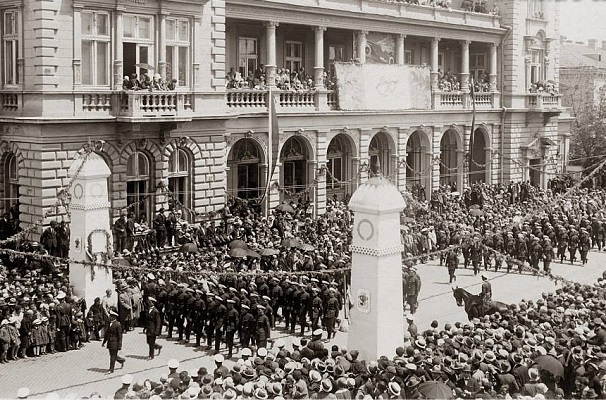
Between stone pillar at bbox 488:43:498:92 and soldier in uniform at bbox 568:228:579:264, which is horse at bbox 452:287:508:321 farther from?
stone pillar at bbox 488:43:498:92

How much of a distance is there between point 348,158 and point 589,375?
26639mm

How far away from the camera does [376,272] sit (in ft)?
58.1

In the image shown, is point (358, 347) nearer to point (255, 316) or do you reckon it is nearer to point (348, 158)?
point (255, 316)

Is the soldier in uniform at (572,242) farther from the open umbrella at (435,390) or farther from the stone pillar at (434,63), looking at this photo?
the open umbrella at (435,390)

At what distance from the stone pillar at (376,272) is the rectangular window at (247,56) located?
68.7 ft

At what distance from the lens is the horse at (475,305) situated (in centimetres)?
2244

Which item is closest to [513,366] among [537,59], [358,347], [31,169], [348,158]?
[358,347]

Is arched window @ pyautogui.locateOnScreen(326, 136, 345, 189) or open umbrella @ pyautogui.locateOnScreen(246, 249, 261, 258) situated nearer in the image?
open umbrella @ pyautogui.locateOnScreen(246, 249, 261, 258)

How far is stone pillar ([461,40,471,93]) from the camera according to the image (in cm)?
4756

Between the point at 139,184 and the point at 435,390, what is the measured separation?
63.2ft

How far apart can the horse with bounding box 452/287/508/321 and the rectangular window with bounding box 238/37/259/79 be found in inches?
634

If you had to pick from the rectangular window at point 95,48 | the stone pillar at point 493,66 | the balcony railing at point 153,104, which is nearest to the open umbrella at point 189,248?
the balcony railing at point 153,104

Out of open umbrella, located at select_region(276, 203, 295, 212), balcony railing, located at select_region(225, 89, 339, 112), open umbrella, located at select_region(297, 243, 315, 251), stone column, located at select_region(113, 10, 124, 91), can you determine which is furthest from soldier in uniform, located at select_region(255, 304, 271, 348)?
balcony railing, located at select_region(225, 89, 339, 112)

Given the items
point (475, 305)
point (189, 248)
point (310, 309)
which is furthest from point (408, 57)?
point (310, 309)
